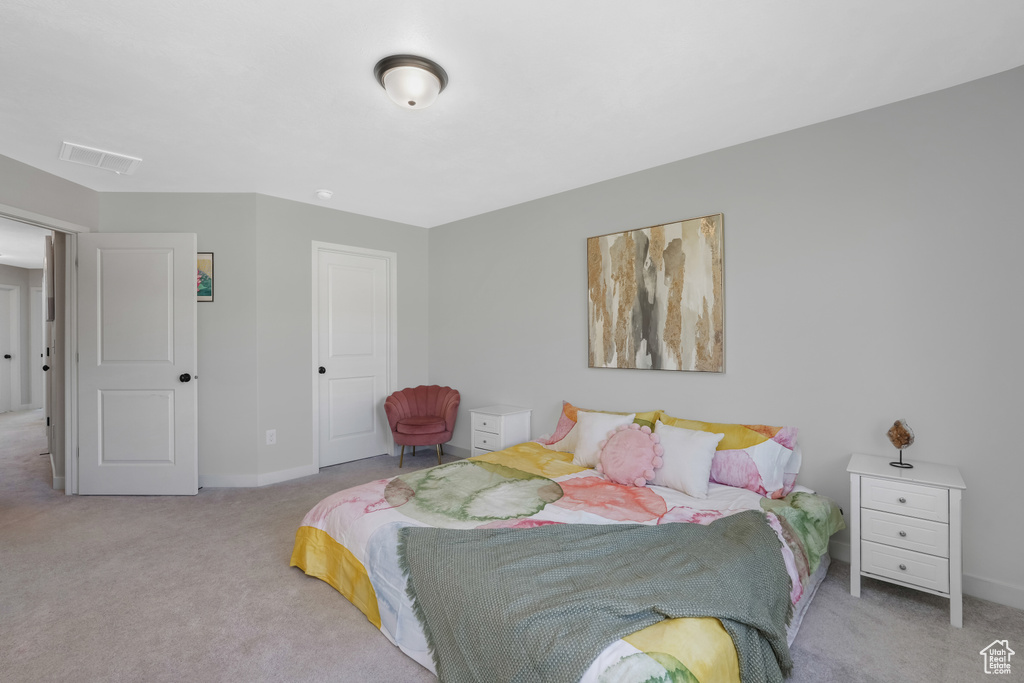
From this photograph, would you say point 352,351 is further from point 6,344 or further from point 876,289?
point 6,344

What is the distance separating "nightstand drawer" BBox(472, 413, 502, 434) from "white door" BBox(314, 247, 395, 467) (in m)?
1.25

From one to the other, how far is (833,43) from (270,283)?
4.08 metres

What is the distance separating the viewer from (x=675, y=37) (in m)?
1.92

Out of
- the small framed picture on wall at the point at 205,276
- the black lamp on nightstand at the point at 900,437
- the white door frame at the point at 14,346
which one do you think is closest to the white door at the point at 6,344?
the white door frame at the point at 14,346

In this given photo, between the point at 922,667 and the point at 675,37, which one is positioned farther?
the point at 675,37

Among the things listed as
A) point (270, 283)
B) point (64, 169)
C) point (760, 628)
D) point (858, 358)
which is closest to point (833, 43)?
point (858, 358)

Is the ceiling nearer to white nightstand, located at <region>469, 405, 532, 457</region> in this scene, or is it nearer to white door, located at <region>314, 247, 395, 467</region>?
white door, located at <region>314, 247, 395, 467</region>

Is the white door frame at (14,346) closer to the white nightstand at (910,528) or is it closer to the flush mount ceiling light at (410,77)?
the flush mount ceiling light at (410,77)

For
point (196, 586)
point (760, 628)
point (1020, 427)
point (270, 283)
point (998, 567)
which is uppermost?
point (270, 283)

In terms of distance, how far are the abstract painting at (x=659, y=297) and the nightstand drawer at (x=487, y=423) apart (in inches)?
38.0

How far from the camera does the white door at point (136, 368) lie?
145 inches

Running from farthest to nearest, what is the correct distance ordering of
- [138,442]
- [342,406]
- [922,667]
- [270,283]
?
[342,406] < [270,283] < [138,442] < [922,667]

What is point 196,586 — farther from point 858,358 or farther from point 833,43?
point 833,43

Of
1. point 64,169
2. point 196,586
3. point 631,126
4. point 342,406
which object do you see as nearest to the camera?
point 196,586
